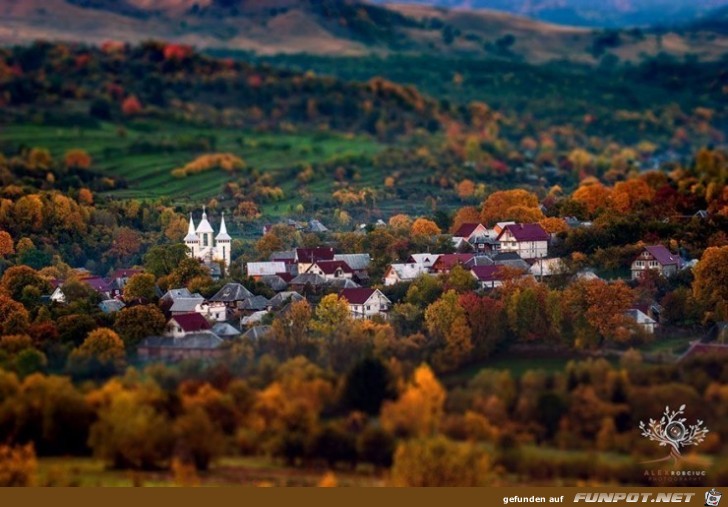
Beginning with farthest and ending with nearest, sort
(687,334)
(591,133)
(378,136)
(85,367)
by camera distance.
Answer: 1. (591,133)
2. (378,136)
3. (687,334)
4. (85,367)

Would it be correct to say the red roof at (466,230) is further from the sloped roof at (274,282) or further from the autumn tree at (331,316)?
the autumn tree at (331,316)

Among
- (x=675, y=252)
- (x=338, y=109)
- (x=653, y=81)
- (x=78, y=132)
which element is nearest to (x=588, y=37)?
(x=653, y=81)

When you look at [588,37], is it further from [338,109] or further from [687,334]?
[687,334]

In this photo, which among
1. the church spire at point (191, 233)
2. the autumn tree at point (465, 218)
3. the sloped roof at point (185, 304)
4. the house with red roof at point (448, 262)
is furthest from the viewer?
the autumn tree at point (465, 218)

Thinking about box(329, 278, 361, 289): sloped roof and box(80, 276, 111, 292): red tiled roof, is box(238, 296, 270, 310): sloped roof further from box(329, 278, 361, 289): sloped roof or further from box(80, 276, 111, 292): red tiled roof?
box(80, 276, 111, 292): red tiled roof

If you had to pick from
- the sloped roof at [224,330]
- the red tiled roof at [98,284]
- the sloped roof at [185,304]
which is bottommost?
the red tiled roof at [98,284]

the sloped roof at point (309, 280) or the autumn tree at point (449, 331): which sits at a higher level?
the autumn tree at point (449, 331)

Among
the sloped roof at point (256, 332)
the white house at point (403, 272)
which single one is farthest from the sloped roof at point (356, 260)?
the sloped roof at point (256, 332)
